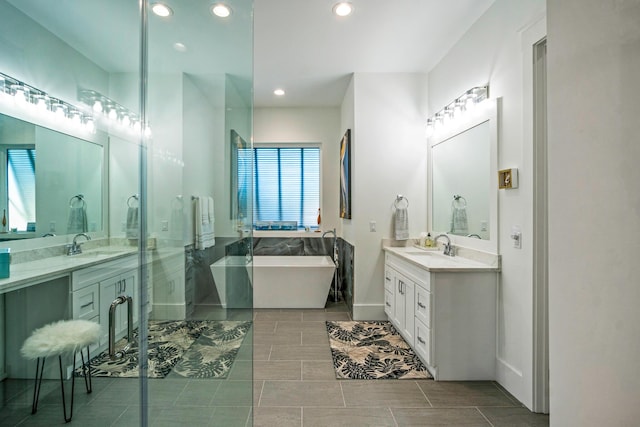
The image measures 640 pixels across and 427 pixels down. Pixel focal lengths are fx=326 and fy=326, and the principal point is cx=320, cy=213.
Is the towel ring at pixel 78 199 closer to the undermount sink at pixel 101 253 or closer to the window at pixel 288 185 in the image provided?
the undermount sink at pixel 101 253

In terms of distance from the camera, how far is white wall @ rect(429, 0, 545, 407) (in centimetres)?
212

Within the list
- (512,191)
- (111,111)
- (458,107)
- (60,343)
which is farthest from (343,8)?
(60,343)

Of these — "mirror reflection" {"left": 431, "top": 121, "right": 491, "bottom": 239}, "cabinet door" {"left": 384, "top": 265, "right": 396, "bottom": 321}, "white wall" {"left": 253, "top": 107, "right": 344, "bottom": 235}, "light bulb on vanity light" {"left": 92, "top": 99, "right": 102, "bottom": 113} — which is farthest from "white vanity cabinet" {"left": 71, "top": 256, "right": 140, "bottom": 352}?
"white wall" {"left": 253, "top": 107, "right": 344, "bottom": 235}

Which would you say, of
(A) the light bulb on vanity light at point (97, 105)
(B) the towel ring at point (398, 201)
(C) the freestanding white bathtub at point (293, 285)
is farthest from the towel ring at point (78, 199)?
(C) the freestanding white bathtub at point (293, 285)

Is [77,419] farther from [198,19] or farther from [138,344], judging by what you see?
[198,19]

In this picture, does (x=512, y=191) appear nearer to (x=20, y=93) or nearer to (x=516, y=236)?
(x=516, y=236)

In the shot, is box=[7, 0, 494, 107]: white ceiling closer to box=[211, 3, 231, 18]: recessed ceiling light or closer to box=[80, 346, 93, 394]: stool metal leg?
box=[211, 3, 231, 18]: recessed ceiling light

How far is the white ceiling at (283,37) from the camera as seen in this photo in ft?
2.72

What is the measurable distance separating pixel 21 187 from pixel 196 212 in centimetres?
52

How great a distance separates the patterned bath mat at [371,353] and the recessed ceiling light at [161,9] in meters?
2.49

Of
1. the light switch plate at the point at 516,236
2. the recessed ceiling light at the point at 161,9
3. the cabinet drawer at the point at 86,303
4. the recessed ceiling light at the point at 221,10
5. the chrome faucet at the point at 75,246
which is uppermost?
the recessed ceiling light at the point at 221,10

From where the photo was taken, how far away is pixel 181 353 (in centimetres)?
110

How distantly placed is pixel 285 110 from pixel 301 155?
2.43 ft

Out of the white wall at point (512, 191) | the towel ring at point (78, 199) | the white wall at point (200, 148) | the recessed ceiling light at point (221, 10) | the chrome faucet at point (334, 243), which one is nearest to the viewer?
the towel ring at point (78, 199)
